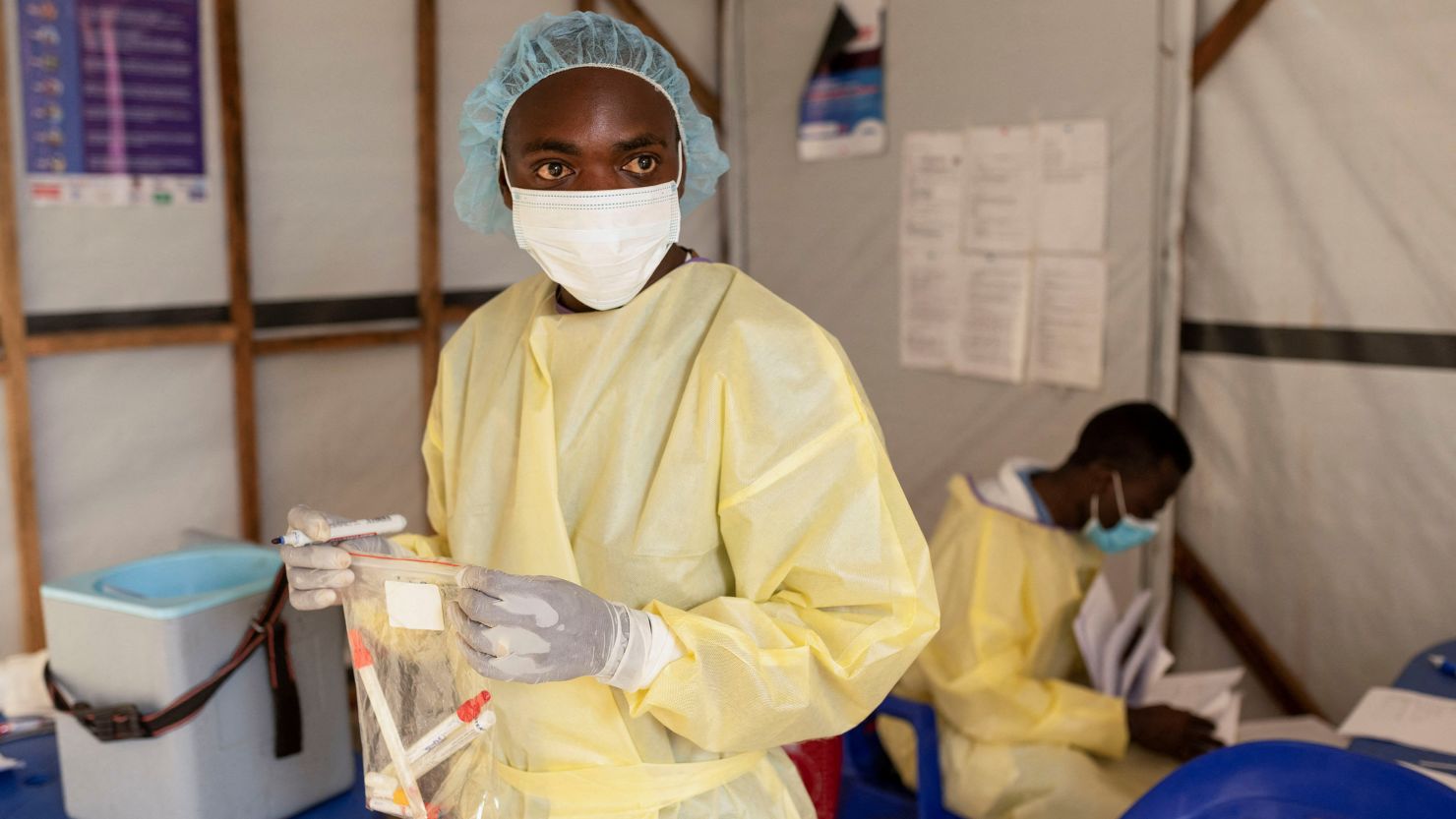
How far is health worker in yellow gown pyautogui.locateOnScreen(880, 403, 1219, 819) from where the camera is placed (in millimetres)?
2133

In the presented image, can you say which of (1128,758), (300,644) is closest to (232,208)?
(300,644)

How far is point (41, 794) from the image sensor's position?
5.58ft

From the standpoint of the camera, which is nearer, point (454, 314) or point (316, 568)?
point (316, 568)

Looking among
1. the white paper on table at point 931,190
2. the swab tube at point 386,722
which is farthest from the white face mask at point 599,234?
the white paper on table at point 931,190

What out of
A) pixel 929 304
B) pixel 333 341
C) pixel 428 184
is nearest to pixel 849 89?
pixel 929 304

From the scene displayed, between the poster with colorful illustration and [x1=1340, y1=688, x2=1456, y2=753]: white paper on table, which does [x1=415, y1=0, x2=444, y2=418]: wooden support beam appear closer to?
the poster with colorful illustration

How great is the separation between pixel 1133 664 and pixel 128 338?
7.70 feet

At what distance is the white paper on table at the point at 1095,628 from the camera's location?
2195 millimetres

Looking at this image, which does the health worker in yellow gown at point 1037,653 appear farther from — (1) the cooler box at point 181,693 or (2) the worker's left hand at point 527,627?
(2) the worker's left hand at point 527,627

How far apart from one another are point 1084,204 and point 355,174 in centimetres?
196

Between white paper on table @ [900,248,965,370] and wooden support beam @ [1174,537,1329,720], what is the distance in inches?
34.4

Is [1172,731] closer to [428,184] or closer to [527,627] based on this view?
[527,627]

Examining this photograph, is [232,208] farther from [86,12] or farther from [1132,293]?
[1132,293]

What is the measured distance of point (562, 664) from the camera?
106 cm
